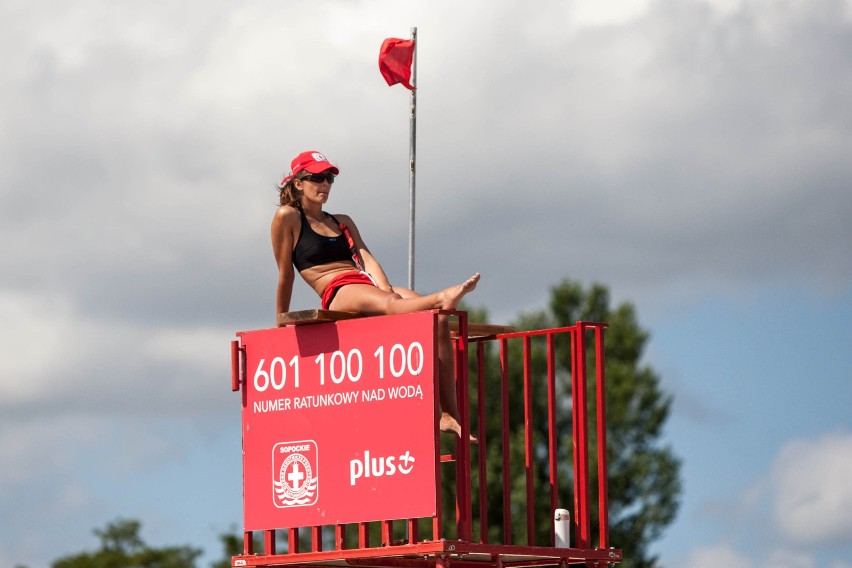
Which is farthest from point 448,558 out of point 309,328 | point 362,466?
point 309,328

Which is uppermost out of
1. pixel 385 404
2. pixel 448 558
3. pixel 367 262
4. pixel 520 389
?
pixel 520 389

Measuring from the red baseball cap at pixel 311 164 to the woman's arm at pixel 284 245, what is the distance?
33 cm

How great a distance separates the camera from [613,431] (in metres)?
53.5

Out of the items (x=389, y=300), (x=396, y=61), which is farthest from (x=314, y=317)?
(x=396, y=61)

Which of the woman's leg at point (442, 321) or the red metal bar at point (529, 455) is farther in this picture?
the red metal bar at point (529, 455)

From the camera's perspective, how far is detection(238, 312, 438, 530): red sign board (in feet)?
44.3

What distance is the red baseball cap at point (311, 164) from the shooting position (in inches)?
575

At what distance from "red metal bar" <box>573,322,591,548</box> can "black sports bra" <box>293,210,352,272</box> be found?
201cm

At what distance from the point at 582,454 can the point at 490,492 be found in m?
36.5

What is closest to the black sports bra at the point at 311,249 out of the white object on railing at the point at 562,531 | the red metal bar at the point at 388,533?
the red metal bar at the point at 388,533

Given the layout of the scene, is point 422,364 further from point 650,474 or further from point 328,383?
point 650,474

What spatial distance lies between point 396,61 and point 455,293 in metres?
3.58

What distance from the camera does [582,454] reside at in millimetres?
14562

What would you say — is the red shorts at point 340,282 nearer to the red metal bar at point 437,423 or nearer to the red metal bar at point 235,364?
the red metal bar at point 235,364
